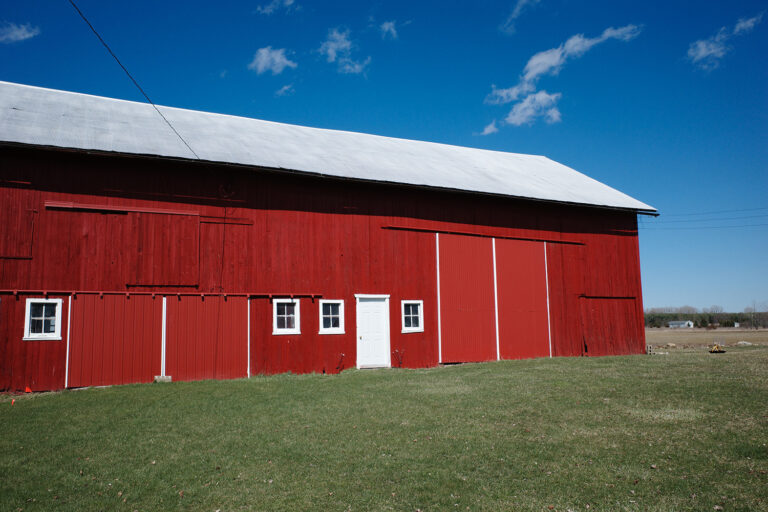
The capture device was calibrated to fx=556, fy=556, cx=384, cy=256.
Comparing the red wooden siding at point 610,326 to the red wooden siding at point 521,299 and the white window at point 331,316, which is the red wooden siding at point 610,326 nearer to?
the red wooden siding at point 521,299

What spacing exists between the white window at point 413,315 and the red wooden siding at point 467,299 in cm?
80

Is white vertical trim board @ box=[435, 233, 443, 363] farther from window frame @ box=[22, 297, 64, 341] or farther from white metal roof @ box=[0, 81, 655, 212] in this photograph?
window frame @ box=[22, 297, 64, 341]

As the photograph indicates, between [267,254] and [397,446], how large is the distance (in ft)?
31.4

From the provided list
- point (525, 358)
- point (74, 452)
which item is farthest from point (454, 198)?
point (74, 452)

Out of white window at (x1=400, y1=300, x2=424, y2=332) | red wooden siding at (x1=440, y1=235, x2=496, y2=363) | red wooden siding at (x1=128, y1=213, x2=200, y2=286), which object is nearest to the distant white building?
red wooden siding at (x1=440, y1=235, x2=496, y2=363)

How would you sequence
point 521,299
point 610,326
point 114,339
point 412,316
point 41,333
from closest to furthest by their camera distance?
point 41,333 → point 114,339 → point 412,316 → point 521,299 → point 610,326

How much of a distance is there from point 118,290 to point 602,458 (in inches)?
500

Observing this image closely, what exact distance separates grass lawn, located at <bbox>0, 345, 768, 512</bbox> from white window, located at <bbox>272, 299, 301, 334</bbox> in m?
3.15

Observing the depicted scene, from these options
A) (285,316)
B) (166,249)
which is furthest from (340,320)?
(166,249)

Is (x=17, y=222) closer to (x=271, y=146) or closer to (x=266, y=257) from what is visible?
(x=266, y=257)

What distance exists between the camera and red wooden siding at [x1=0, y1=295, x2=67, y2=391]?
13852mm

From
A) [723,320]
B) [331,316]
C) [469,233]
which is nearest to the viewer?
[331,316]

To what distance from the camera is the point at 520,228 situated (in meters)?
21.0

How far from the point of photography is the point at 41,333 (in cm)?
1423
